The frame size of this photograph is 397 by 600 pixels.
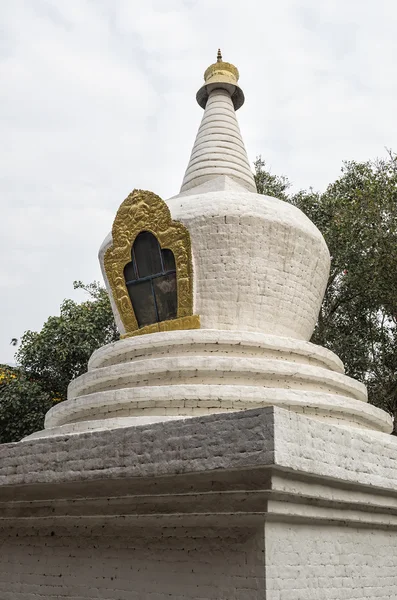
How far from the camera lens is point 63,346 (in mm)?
16188

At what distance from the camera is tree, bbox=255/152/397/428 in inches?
516

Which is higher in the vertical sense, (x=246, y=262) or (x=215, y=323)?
(x=246, y=262)

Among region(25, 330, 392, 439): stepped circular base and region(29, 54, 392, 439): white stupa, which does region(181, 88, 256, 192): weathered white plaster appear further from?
region(25, 330, 392, 439): stepped circular base

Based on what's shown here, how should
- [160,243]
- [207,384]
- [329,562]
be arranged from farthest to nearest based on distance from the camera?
[160,243]
[207,384]
[329,562]

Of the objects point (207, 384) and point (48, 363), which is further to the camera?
point (48, 363)

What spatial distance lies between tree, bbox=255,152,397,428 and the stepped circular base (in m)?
7.25

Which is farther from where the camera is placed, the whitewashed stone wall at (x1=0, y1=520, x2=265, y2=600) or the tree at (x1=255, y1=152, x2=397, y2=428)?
the tree at (x1=255, y1=152, x2=397, y2=428)

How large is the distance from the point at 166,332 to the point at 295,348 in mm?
1289

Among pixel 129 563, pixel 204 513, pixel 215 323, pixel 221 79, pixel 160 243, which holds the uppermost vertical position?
pixel 221 79

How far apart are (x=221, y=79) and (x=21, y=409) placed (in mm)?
9798

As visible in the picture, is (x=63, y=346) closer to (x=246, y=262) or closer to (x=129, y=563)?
(x=246, y=262)

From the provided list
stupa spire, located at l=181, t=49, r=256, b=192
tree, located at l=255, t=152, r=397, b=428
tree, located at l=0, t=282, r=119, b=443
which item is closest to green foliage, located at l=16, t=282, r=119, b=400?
tree, located at l=0, t=282, r=119, b=443

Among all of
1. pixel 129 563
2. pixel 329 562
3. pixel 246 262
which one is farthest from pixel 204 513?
pixel 246 262

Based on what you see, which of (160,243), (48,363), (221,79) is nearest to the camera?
(160,243)
